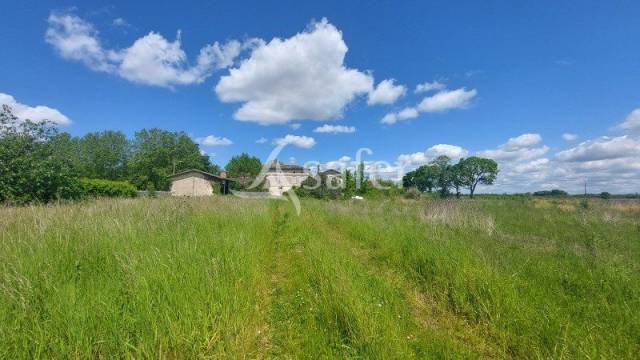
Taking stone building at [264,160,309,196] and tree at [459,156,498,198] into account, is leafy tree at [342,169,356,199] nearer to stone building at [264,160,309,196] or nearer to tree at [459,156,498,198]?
stone building at [264,160,309,196]

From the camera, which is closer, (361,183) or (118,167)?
(361,183)

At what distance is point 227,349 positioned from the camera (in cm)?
236

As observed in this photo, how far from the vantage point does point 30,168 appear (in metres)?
9.86

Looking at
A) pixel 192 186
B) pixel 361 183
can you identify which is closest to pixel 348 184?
pixel 361 183

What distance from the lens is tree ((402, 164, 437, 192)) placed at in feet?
270

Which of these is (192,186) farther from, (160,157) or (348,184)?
(348,184)

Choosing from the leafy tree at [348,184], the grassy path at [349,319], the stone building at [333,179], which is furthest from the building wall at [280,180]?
the grassy path at [349,319]

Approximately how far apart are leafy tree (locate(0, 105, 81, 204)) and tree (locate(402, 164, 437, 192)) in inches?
3090

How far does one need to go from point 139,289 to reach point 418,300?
3645 mm

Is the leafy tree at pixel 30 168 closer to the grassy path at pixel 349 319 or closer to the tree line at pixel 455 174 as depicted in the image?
the grassy path at pixel 349 319

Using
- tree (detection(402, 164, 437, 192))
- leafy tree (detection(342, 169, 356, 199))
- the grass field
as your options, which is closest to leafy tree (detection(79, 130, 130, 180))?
leafy tree (detection(342, 169, 356, 199))

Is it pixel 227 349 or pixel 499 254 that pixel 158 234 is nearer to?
pixel 227 349

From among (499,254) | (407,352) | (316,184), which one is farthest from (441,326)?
(316,184)

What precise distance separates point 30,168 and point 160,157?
186 feet
